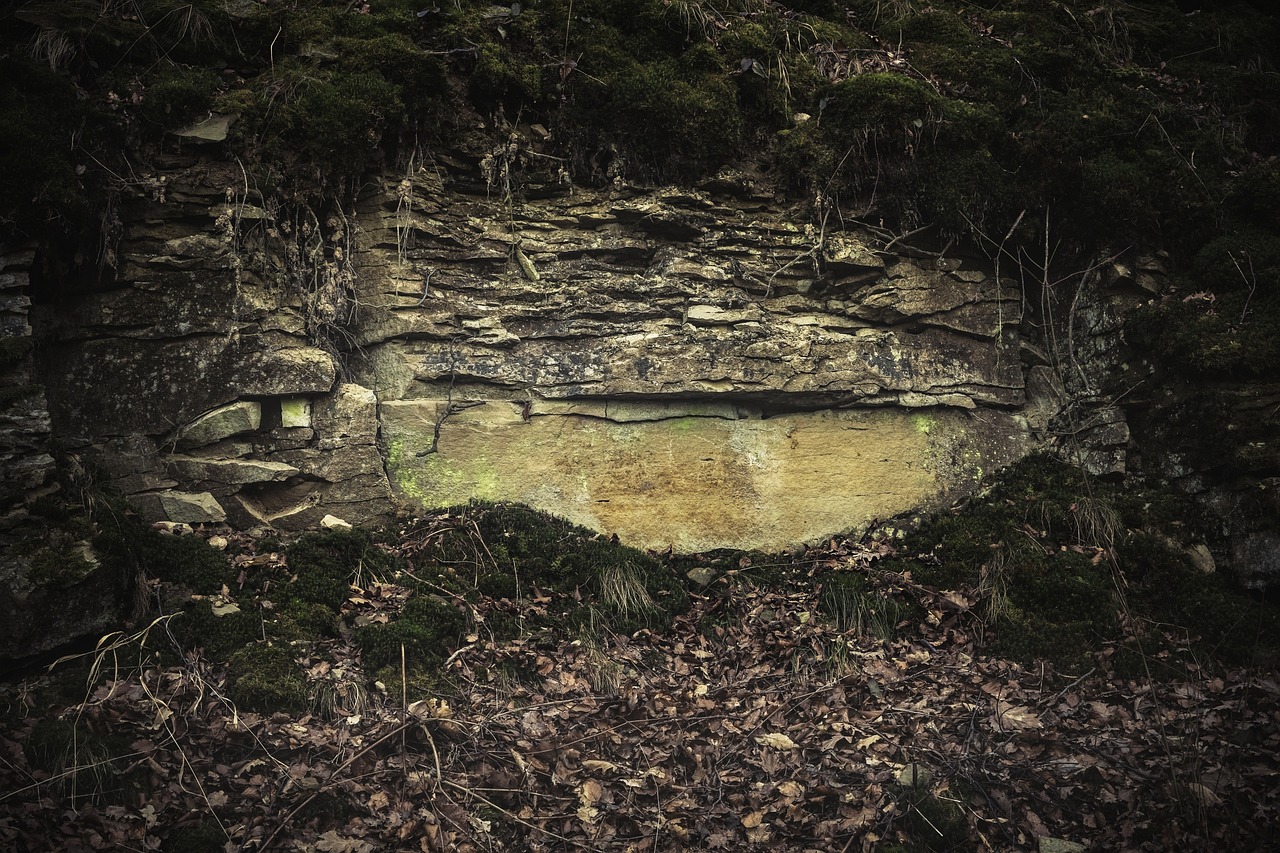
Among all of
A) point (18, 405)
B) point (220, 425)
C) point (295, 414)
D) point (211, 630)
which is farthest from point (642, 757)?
point (18, 405)

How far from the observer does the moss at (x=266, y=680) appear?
16.3ft

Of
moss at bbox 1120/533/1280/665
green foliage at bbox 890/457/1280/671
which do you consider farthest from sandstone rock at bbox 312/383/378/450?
moss at bbox 1120/533/1280/665

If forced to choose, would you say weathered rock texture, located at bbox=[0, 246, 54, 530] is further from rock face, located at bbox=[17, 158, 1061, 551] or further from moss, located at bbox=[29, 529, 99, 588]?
rock face, located at bbox=[17, 158, 1061, 551]

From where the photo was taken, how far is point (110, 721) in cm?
464

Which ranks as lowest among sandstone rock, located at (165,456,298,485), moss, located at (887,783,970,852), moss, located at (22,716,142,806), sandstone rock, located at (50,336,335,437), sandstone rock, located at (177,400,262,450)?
moss, located at (887,783,970,852)

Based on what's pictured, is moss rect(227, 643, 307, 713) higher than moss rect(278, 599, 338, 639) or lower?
lower

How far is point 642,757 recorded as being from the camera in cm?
515

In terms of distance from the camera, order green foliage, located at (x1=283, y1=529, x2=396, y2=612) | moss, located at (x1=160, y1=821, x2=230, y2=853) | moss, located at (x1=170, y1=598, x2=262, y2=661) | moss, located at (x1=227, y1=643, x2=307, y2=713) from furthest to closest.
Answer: green foliage, located at (x1=283, y1=529, x2=396, y2=612) < moss, located at (x1=170, y1=598, x2=262, y2=661) < moss, located at (x1=227, y1=643, x2=307, y2=713) < moss, located at (x1=160, y1=821, x2=230, y2=853)

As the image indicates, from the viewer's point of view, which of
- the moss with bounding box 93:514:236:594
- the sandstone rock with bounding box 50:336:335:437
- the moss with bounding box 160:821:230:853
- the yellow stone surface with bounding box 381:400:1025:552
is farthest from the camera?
the yellow stone surface with bounding box 381:400:1025:552

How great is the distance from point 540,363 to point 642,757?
3.34 metres

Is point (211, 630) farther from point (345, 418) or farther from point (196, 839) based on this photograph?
point (345, 418)

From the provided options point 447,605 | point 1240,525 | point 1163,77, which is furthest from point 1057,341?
point 447,605

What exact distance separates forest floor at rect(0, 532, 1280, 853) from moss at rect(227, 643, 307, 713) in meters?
0.08

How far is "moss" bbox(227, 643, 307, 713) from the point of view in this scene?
4.96 metres
